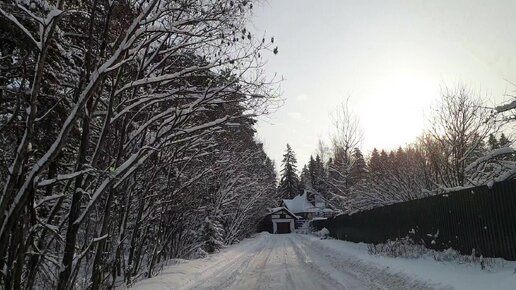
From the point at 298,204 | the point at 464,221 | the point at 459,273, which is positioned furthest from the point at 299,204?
the point at 459,273

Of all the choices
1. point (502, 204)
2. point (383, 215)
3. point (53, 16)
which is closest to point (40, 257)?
point (53, 16)

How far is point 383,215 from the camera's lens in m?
20.7

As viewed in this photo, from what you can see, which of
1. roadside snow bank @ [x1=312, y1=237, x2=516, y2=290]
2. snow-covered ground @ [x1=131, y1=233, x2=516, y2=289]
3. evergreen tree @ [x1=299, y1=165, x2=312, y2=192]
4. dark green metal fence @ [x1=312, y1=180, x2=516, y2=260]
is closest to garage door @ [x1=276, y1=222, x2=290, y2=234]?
evergreen tree @ [x1=299, y1=165, x2=312, y2=192]

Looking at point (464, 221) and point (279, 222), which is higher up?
point (279, 222)

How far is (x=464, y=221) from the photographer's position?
12305 millimetres

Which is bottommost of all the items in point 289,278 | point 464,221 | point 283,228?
point 289,278

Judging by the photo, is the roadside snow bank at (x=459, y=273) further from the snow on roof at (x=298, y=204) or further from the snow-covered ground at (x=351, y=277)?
the snow on roof at (x=298, y=204)

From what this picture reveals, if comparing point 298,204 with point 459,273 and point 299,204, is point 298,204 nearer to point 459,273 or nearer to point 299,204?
point 299,204

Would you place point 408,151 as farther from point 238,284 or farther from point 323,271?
point 238,284

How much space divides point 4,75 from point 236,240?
123 feet

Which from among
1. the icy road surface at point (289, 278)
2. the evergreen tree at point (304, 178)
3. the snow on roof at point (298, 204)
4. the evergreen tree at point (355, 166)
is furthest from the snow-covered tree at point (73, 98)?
the evergreen tree at point (304, 178)

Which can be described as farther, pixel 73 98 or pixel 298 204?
pixel 298 204

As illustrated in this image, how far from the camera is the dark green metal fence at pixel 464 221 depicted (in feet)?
33.3

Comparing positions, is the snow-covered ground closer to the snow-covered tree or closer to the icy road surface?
the icy road surface
